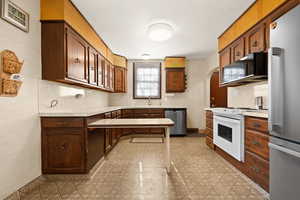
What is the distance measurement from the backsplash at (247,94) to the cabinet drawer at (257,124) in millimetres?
791

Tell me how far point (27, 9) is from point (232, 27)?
3.40m

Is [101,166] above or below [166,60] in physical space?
below

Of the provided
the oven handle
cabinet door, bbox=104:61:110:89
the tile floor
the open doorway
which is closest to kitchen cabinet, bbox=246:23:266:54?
the oven handle

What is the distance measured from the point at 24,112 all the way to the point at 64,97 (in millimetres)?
927

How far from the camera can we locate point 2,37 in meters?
1.70

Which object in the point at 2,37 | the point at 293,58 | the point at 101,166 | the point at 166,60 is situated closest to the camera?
the point at 293,58

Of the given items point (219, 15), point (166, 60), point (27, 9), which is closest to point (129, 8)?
point (27, 9)

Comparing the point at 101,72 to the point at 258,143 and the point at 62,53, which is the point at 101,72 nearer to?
the point at 62,53

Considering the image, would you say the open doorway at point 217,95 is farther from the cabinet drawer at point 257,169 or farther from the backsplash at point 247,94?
the cabinet drawer at point 257,169

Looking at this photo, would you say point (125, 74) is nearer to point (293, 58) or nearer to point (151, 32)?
point (151, 32)

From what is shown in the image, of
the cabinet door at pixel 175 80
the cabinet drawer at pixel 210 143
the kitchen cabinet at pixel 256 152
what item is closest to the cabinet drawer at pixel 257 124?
the kitchen cabinet at pixel 256 152

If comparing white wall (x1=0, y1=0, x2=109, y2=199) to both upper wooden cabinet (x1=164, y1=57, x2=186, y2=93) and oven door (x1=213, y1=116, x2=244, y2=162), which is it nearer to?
oven door (x1=213, y1=116, x2=244, y2=162)

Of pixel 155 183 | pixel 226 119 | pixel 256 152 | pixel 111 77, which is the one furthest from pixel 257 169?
pixel 111 77

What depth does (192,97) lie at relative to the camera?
A: 5.77 metres
